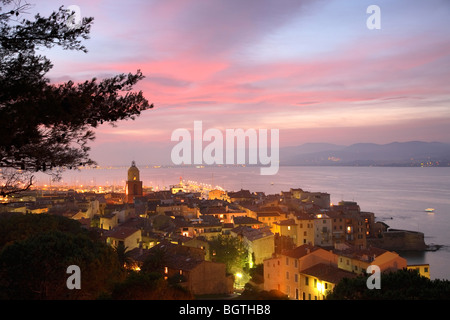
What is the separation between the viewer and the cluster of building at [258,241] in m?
15.2

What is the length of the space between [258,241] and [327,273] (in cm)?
577

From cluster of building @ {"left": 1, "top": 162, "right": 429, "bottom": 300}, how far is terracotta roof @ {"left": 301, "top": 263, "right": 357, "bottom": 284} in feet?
0.11

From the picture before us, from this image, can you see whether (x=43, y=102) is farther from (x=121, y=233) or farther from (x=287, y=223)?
(x=287, y=223)

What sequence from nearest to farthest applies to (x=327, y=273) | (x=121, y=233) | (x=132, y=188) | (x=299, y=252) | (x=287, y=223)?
(x=327, y=273) → (x=299, y=252) → (x=121, y=233) → (x=287, y=223) → (x=132, y=188)

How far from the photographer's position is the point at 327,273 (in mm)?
14883

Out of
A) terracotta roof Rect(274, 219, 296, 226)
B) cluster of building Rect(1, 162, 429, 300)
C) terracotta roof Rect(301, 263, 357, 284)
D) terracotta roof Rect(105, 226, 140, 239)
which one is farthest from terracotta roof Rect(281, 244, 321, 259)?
terracotta roof Rect(274, 219, 296, 226)

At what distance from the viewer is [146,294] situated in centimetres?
771

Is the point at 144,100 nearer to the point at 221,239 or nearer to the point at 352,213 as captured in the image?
the point at 221,239

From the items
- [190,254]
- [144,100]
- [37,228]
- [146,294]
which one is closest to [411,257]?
[190,254]

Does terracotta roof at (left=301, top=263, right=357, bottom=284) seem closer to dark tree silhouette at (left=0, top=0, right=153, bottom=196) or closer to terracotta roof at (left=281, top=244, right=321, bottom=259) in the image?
terracotta roof at (left=281, top=244, right=321, bottom=259)

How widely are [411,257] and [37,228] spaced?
900 inches

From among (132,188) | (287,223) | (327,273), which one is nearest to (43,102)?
(327,273)
